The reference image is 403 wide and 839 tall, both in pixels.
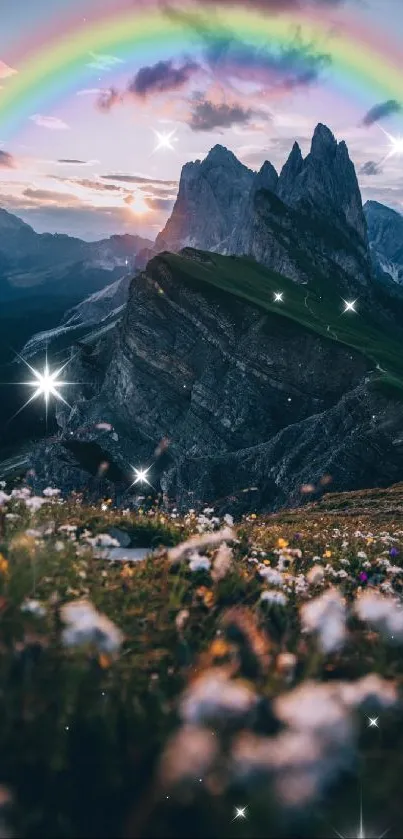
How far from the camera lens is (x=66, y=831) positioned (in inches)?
167

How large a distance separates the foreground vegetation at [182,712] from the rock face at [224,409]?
1762 inches

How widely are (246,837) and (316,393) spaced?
72.2m

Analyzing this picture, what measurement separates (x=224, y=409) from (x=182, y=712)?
76964 mm

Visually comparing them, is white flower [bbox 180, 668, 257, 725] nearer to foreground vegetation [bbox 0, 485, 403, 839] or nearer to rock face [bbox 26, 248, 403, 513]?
foreground vegetation [bbox 0, 485, 403, 839]

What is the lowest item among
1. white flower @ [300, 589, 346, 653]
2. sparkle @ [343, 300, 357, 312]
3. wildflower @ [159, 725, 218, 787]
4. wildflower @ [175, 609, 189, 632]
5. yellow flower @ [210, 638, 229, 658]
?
wildflower @ [159, 725, 218, 787]

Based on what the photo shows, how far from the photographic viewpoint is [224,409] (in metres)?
81.4

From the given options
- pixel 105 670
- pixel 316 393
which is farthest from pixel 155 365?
pixel 105 670

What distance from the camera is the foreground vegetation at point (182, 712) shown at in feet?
13.0

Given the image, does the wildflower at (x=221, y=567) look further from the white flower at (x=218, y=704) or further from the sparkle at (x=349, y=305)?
the sparkle at (x=349, y=305)

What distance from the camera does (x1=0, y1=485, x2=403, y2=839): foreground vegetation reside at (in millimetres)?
3949

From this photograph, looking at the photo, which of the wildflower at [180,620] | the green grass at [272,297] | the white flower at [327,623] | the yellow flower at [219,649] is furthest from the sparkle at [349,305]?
the yellow flower at [219,649]

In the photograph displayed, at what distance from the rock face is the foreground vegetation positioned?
44.8 metres

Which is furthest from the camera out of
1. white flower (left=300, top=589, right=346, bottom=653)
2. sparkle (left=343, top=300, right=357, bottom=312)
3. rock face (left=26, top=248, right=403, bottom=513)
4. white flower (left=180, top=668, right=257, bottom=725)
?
sparkle (left=343, top=300, right=357, bottom=312)

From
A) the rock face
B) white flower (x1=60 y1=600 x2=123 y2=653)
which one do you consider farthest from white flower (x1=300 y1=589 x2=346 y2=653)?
the rock face
